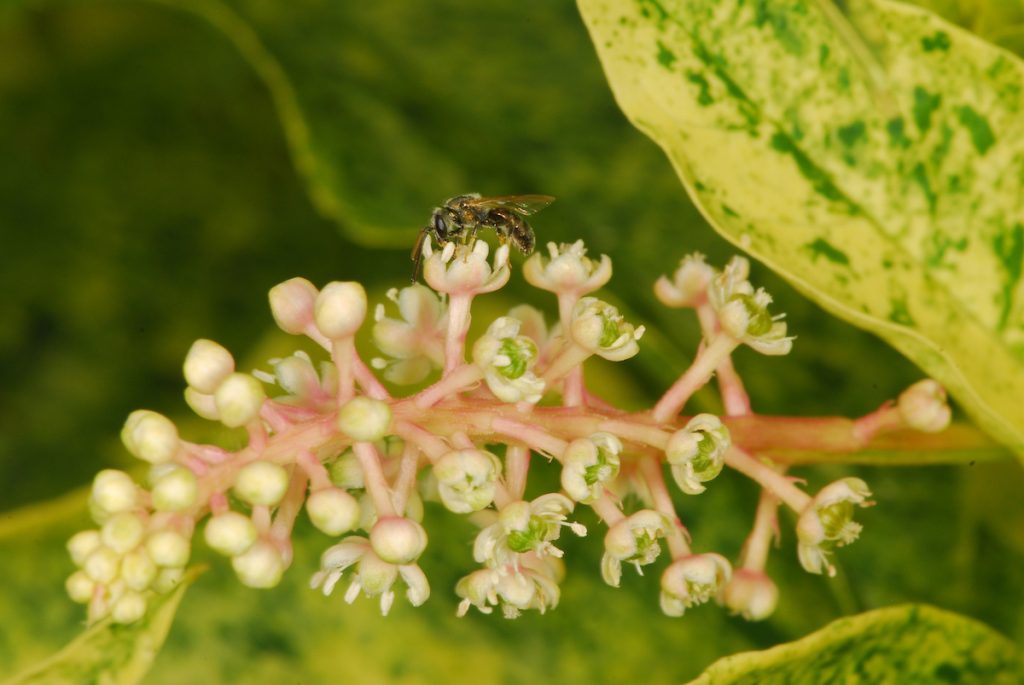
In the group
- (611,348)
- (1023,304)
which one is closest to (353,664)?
(611,348)

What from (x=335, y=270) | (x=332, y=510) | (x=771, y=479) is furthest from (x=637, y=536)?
(x=335, y=270)

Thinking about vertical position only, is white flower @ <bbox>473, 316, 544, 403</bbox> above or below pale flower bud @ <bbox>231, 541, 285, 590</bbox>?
above

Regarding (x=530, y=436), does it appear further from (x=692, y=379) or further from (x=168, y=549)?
(x=168, y=549)

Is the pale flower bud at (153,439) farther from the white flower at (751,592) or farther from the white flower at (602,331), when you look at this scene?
the white flower at (751,592)

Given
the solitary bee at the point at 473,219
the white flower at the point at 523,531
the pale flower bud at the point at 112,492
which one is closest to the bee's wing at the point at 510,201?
the solitary bee at the point at 473,219

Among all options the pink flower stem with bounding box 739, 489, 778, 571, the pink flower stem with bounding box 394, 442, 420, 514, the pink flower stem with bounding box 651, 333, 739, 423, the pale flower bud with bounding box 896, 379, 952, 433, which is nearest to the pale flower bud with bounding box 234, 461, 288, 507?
the pink flower stem with bounding box 394, 442, 420, 514

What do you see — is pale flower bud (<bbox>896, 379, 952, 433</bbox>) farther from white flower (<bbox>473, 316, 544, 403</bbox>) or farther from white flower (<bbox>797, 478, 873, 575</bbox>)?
white flower (<bbox>473, 316, 544, 403</bbox>)
